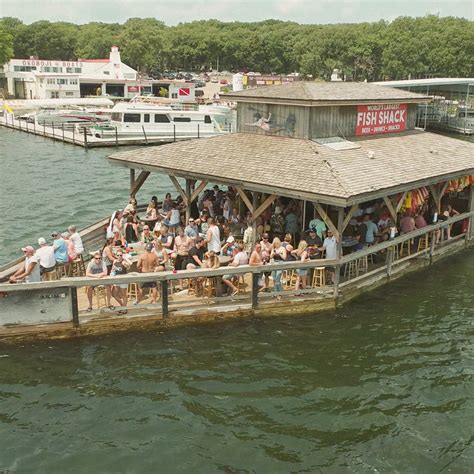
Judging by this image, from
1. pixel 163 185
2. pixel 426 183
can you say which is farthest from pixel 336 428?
pixel 163 185

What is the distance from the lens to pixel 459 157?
837 inches

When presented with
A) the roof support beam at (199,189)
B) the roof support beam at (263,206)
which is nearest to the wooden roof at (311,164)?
the roof support beam at (199,189)

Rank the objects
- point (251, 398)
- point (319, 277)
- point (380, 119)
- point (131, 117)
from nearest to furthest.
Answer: point (251, 398)
point (319, 277)
point (380, 119)
point (131, 117)

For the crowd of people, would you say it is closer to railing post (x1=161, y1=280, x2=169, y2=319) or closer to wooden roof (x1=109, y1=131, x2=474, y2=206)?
railing post (x1=161, y1=280, x2=169, y2=319)

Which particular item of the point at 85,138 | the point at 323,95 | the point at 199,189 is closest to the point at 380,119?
the point at 323,95

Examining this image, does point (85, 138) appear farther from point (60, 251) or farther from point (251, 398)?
point (251, 398)

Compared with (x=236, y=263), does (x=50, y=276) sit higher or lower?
lower

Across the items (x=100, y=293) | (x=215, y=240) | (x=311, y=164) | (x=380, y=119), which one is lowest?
(x=100, y=293)

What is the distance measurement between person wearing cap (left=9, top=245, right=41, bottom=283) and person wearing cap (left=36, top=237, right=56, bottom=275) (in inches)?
11.9

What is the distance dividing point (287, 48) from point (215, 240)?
136902mm

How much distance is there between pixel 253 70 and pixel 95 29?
138 ft

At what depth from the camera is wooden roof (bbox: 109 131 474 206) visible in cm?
1603

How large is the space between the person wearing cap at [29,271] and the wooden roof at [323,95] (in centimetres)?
974

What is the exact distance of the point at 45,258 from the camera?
1478 centimetres
